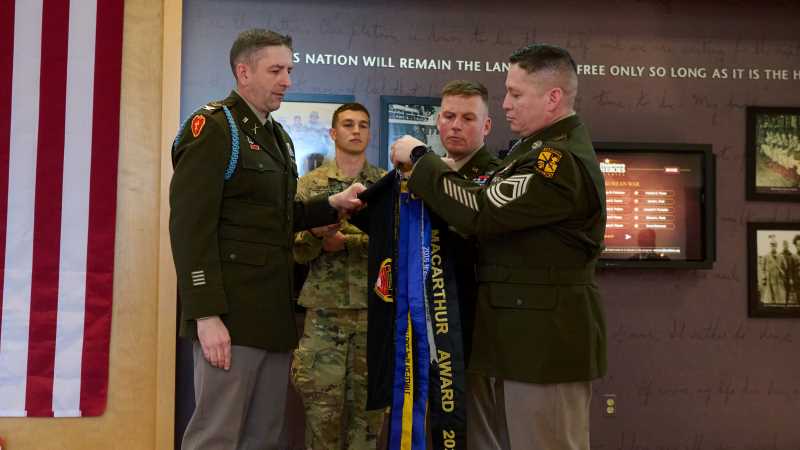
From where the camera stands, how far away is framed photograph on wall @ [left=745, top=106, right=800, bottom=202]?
4414 millimetres

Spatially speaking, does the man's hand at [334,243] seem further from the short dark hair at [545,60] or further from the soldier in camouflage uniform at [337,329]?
the short dark hair at [545,60]

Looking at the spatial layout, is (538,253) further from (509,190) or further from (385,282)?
(385,282)

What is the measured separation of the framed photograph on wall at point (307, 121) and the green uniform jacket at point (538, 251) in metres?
1.71

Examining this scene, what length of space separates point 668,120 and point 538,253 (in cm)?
241

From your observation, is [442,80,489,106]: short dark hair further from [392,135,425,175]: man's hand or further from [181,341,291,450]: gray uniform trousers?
[181,341,291,450]: gray uniform trousers

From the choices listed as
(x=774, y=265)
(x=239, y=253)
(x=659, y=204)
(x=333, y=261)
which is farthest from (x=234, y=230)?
(x=774, y=265)

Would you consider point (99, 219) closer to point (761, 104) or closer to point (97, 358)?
point (97, 358)

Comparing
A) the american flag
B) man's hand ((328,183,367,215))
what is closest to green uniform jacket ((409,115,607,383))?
man's hand ((328,183,367,215))

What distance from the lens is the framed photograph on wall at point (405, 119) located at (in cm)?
416

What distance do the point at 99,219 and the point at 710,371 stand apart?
3611mm

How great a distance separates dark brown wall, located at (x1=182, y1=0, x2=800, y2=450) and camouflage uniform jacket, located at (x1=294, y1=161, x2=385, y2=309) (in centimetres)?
57

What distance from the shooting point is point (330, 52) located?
420 cm

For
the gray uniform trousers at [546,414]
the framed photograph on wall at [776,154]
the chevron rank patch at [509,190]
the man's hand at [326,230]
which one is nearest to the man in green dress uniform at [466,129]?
the chevron rank patch at [509,190]

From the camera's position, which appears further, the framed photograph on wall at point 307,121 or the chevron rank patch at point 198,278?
the framed photograph on wall at point 307,121
